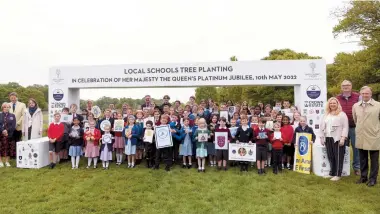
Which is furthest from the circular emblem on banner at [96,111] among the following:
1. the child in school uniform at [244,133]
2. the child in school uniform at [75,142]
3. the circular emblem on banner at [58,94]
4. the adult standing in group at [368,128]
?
the adult standing in group at [368,128]

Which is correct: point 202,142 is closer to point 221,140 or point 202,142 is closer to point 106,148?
point 221,140

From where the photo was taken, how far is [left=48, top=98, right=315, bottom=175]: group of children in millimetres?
7277

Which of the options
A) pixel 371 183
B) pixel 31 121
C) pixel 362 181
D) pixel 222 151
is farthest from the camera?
pixel 31 121

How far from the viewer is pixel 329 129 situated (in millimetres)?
6273

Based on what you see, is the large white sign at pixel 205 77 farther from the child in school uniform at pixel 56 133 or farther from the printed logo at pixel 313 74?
the child in school uniform at pixel 56 133

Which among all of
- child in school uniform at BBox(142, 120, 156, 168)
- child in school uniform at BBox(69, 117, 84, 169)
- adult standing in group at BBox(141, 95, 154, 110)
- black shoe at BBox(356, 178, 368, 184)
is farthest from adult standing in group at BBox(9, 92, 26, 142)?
black shoe at BBox(356, 178, 368, 184)

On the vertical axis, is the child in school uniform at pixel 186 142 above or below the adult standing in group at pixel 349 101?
below

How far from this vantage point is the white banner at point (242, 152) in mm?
7117

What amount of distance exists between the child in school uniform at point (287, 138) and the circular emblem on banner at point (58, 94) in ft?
24.2

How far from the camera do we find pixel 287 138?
24.1 feet

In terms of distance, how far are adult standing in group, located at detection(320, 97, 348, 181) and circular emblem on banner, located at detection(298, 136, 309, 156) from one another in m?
0.61

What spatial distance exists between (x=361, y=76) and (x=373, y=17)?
413 centimetres

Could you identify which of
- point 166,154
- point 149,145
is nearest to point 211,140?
point 166,154

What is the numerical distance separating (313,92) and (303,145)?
212 centimetres
